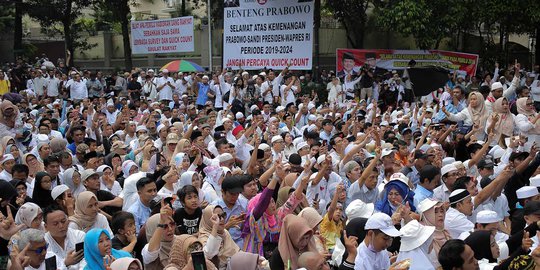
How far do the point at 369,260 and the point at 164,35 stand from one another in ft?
56.5

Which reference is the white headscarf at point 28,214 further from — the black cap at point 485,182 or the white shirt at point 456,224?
the black cap at point 485,182

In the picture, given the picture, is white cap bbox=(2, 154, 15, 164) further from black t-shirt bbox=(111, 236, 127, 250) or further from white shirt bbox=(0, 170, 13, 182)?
black t-shirt bbox=(111, 236, 127, 250)

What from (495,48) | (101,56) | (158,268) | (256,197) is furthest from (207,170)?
(101,56)

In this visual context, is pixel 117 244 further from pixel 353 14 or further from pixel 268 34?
pixel 353 14

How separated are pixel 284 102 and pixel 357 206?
400 inches

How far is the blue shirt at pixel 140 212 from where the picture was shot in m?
6.05

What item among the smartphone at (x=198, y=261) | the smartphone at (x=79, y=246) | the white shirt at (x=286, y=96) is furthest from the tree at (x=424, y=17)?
the smartphone at (x=198, y=261)

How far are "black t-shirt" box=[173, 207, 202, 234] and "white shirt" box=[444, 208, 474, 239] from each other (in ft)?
6.81

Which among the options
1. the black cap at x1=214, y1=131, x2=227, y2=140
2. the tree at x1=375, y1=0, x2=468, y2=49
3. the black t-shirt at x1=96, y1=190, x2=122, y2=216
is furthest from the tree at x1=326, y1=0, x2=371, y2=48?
the black t-shirt at x1=96, y1=190, x2=122, y2=216

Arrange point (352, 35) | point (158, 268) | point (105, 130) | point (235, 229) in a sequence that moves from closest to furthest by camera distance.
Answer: point (158, 268) → point (235, 229) → point (105, 130) → point (352, 35)

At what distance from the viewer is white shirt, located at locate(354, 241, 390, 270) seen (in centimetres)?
461

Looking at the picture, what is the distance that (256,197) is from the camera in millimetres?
5613

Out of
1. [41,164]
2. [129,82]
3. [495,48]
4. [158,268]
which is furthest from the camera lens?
[495,48]

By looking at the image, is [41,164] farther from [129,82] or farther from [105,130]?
[129,82]
